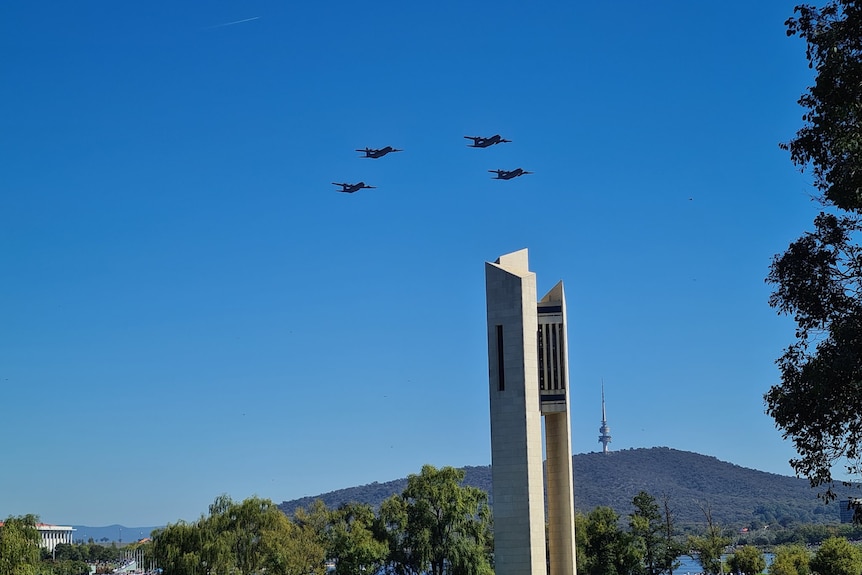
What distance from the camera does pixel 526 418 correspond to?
29.4 meters

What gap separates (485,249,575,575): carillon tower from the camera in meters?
29.1

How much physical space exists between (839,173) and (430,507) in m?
40.5

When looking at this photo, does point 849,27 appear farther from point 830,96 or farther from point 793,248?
point 793,248

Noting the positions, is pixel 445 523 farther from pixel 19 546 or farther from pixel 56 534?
pixel 56 534

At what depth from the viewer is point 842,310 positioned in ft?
50.2

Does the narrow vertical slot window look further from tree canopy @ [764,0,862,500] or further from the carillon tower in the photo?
tree canopy @ [764,0,862,500]

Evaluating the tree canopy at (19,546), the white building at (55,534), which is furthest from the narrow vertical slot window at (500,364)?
the white building at (55,534)

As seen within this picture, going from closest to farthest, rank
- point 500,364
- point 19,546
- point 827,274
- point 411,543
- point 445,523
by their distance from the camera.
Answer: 1. point 827,274
2. point 500,364
3. point 19,546
4. point 445,523
5. point 411,543

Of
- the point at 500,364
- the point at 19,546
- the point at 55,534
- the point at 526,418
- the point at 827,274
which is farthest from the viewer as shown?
the point at 55,534

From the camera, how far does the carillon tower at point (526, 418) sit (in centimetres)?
A: 2911

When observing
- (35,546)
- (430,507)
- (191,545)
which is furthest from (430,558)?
(35,546)

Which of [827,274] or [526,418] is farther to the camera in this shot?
[526,418]

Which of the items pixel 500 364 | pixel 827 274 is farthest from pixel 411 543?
pixel 827 274

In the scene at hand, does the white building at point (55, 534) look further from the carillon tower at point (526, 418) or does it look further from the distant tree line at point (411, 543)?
the carillon tower at point (526, 418)
